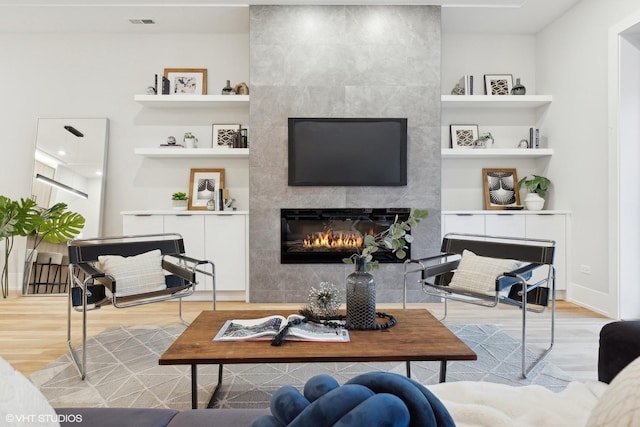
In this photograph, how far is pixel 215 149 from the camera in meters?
4.48

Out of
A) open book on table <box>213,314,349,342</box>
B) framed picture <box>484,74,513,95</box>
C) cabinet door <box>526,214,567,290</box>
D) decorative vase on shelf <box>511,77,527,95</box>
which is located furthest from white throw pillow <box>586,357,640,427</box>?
framed picture <box>484,74,513,95</box>

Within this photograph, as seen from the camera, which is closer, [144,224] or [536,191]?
[144,224]

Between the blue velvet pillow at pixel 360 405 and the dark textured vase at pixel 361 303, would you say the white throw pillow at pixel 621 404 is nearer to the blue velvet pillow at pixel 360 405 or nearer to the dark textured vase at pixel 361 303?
the blue velvet pillow at pixel 360 405

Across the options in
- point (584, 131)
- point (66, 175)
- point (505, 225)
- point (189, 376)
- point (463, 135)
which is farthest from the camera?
point (463, 135)

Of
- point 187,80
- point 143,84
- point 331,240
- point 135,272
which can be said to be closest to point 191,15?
point 187,80

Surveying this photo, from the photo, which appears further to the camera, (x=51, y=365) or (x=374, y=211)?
(x=374, y=211)

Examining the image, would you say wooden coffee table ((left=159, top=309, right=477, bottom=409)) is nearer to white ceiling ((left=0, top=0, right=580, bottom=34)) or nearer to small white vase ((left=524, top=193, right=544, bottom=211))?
small white vase ((left=524, top=193, right=544, bottom=211))

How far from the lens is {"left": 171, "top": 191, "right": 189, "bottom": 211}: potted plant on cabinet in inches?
181

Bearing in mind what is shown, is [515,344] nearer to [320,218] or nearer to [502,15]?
[320,218]

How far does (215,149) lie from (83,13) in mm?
1888

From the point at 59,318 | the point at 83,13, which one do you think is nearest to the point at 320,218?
the point at 59,318

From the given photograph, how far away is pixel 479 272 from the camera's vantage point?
2.94 m

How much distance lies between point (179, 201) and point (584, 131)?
4.12 m

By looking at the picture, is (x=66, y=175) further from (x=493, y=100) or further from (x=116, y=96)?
(x=493, y=100)
